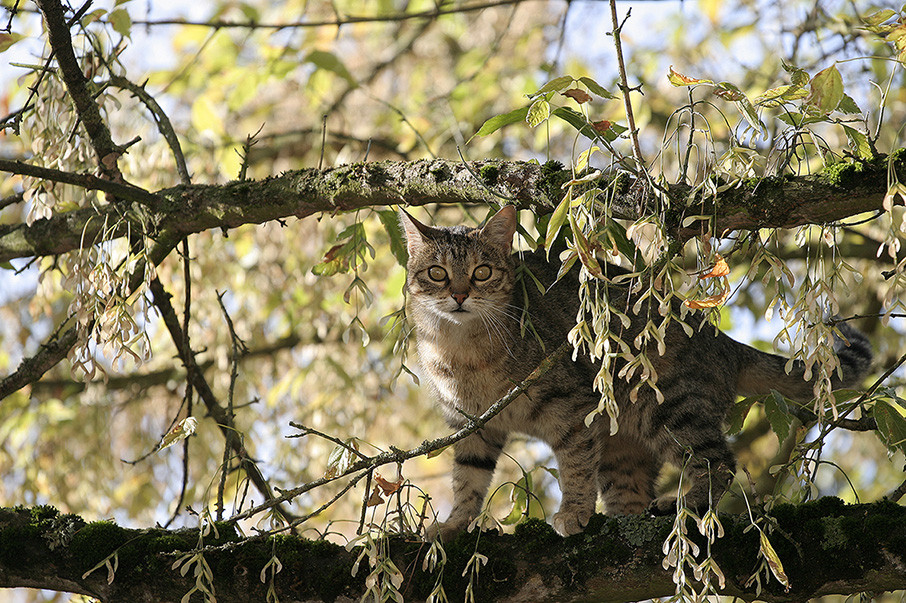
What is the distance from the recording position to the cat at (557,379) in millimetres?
3387

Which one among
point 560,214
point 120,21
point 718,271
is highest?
point 120,21

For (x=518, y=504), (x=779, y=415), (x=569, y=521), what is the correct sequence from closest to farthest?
(x=779, y=415) < (x=518, y=504) < (x=569, y=521)

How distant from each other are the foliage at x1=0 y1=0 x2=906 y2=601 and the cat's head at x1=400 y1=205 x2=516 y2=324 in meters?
0.33

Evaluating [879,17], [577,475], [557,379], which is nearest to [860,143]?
[879,17]

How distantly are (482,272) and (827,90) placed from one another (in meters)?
1.90

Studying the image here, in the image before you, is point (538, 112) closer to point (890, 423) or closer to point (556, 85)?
point (556, 85)

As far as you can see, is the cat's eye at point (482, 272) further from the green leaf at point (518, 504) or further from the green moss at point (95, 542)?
the green moss at point (95, 542)

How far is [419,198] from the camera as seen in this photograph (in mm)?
2709

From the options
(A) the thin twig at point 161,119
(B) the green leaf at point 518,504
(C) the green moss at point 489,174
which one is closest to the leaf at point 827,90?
(C) the green moss at point 489,174

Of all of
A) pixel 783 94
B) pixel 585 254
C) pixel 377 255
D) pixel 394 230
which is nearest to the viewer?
pixel 585 254

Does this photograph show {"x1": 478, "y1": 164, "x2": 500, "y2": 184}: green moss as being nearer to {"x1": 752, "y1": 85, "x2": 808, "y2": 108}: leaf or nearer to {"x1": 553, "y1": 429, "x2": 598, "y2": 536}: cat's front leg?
{"x1": 752, "y1": 85, "x2": 808, "y2": 108}: leaf

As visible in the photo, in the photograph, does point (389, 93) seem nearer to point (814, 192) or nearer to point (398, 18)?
point (398, 18)

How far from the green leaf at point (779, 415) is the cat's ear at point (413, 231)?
179 centimetres

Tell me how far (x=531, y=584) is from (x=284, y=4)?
5.75 meters
